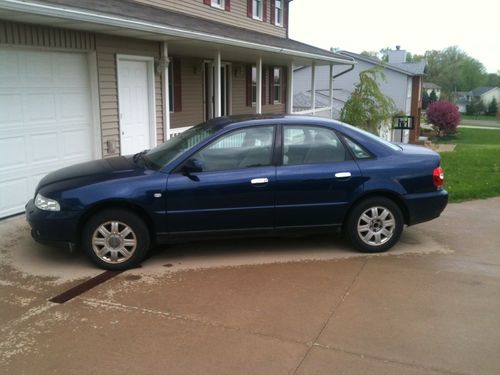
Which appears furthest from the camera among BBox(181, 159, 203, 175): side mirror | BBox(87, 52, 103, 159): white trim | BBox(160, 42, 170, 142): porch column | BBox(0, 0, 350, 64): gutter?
BBox(160, 42, 170, 142): porch column

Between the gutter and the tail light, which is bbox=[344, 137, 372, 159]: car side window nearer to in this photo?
the tail light

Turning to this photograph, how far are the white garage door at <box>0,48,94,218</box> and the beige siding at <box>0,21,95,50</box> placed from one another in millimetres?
159

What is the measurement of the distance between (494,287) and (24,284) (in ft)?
14.9

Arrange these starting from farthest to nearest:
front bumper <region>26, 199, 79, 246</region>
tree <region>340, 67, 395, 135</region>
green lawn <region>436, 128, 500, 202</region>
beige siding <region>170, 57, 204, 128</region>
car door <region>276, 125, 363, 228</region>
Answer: tree <region>340, 67, 395, 135</region> < beige siding <region>170, 57, 204, 128</region> < green lawn <region>436, 128, 500, 202</region> < car door <region>276, 125, 363, 228</region> < front bumper <region>26, 199, 79, 246</region>

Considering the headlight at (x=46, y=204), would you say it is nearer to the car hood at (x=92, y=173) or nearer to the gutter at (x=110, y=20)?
the car hood at (x=92, y=173)

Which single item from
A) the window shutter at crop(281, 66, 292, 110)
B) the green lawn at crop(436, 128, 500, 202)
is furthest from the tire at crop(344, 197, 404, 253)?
the window shutter at crop(281, 66, 292, 110)

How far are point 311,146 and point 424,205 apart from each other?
4.85 ft

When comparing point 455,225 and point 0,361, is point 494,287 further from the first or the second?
point 0,361

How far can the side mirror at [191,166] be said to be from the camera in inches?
213

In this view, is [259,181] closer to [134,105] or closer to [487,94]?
[134,105]

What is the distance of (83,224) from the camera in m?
5.32

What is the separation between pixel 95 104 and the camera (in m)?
8.64

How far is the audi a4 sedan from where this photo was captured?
5285 mm

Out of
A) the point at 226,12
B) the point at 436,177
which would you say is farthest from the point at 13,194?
the point at 226,12
